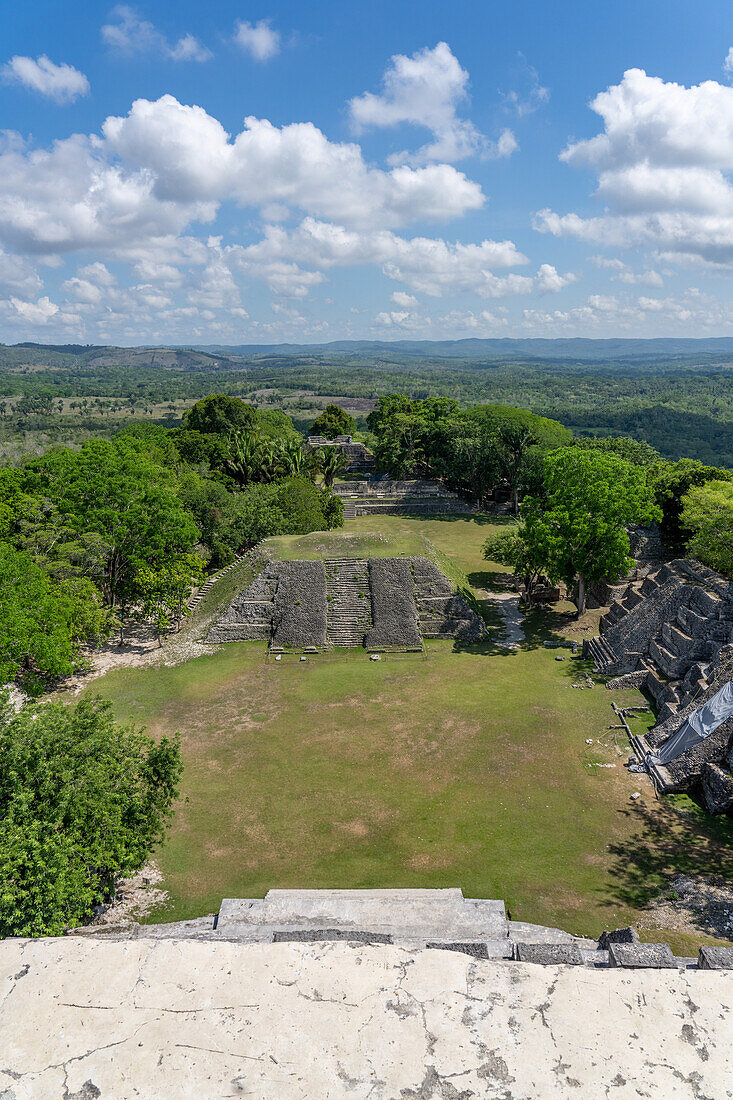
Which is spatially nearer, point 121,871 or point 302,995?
point 302,995

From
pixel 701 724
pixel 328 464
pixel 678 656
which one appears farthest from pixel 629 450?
pixel 701 724

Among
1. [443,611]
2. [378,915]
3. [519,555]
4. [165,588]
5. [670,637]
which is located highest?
[519,555]

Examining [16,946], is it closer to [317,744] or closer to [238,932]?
[238,932]

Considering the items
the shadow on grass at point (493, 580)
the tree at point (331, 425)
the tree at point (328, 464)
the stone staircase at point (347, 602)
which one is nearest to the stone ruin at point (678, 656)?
the shadow on grass at point (493, 580)

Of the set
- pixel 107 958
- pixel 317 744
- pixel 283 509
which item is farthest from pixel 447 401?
pixel 107 958

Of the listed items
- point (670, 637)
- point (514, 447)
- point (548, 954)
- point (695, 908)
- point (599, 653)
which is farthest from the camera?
point (514, 447)

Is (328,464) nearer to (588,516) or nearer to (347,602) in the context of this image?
(347,602)
